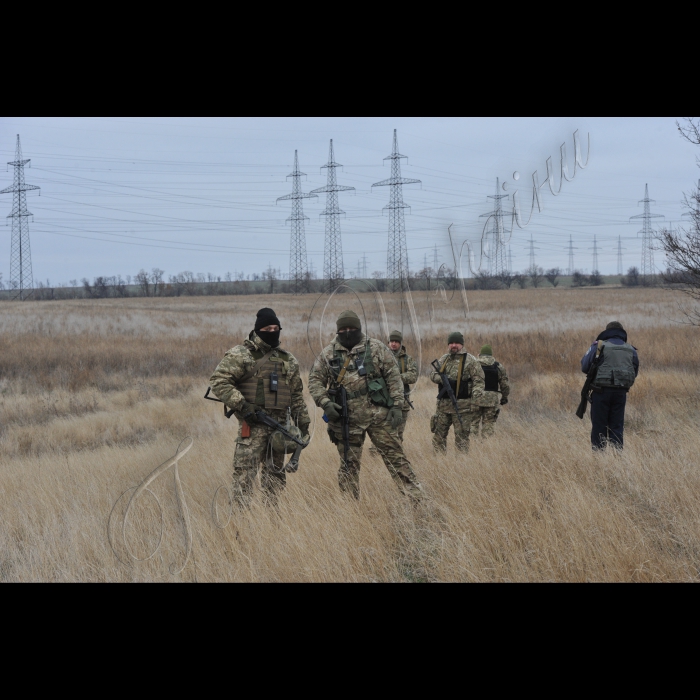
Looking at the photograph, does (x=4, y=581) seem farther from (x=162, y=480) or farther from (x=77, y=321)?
(x=77, y=321)

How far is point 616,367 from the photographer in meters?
7.73

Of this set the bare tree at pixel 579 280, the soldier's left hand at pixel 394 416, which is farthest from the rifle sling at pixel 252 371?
the bare tree at pixel 579 280

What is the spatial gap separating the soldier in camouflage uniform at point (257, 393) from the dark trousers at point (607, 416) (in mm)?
3863

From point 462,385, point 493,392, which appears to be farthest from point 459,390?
point 493,392

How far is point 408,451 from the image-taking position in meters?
8.70

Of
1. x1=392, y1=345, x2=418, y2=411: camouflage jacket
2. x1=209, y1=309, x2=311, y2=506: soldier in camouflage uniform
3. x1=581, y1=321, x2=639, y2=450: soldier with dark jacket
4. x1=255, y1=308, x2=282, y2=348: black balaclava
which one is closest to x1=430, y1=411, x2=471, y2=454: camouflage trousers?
x1=392, y1=345, x2=418, y2=411: camouflage jacket

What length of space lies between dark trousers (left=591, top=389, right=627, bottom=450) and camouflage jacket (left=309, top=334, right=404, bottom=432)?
9.65 ft

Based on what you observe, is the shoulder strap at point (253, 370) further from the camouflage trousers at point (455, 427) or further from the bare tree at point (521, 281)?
the bare tree at point (521, 281)

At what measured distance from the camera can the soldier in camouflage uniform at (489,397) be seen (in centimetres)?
849

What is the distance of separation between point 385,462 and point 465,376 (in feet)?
7.59

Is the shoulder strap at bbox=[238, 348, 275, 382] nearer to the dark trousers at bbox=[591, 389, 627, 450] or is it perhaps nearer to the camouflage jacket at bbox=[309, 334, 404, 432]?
the camouflage jacket at bbox=[309, 334, 404, 432]

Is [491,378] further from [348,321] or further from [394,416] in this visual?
[348,321]
